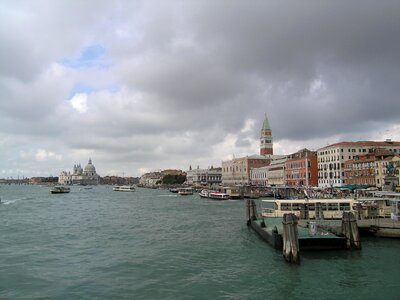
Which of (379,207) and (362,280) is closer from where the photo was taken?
(362,280)

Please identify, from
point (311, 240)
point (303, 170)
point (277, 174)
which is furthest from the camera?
point (277, 174)

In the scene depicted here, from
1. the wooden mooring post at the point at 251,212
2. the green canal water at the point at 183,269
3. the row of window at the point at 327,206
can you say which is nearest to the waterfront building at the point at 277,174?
the wooden mooring post at the point at 251,212

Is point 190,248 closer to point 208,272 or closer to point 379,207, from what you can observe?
point 208,272

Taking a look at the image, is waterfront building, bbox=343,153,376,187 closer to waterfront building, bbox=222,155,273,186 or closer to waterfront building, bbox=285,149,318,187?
waterfront building, bbox=285,149,318,187

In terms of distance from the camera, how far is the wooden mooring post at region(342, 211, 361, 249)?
20.0 metres

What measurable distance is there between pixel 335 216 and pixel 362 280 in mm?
12385

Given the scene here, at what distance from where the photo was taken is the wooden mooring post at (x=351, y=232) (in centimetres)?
1995

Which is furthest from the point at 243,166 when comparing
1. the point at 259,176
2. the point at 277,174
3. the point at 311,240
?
the point at 311,240

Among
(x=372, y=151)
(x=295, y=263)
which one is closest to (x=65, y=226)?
(x=295, y=263)

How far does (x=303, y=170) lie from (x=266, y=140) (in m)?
51.4

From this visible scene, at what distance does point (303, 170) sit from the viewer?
86.9m

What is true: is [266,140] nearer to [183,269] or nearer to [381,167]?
[381,167]

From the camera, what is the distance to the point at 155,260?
61.7 ft

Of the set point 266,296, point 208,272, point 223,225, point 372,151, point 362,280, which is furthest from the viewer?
point 372,151
